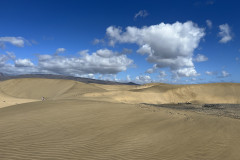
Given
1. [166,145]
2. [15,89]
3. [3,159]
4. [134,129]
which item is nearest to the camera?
[3,159]

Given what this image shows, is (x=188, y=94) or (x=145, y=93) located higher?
(x=188, y=94)

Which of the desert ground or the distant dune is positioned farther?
the distant dune

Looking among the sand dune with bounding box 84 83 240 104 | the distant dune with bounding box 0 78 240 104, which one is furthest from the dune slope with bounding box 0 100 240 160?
the sand dune with bounding box 84 83 240 104

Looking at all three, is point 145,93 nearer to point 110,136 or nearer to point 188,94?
point 188,94

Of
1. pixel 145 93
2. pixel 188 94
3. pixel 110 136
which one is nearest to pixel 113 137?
pixel 110 136

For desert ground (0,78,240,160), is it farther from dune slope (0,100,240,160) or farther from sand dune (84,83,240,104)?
sand dune (84,83,240,104)

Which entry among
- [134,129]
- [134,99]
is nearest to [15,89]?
[134,99]

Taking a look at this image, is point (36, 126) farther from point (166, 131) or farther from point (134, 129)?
point (166, 131)

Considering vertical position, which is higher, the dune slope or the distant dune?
the distant dune

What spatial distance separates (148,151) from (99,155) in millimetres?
1562

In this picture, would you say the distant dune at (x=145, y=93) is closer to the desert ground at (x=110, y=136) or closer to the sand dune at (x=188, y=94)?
the sand dune at (x=188, y=94)

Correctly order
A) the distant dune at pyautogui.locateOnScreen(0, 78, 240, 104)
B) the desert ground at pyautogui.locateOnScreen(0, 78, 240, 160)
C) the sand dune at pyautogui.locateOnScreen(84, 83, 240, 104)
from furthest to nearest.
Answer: the sand dune at pyautogui.locateOnScreen(84, 83, 240, 104)
the distant dune at pyautogui.locateOnScreen(0, 78, 240, 104)
the desert ground at pyautogui.locateOnScreen(0, 78, 240, 160)

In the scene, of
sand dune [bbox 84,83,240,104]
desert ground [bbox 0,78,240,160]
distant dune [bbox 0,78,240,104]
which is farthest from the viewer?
sand dune [bbox 84,83,240,104]

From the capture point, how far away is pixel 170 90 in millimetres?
42031
